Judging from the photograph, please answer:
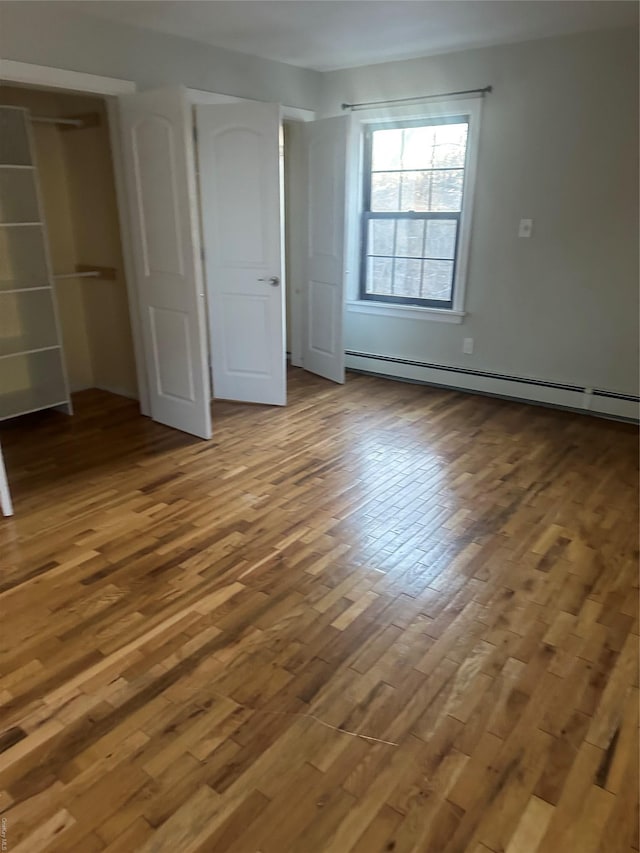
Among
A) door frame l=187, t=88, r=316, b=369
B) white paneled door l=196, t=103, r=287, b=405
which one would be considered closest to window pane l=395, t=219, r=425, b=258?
door frame l=187, t=88, r=316, b=369

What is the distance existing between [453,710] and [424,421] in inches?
103

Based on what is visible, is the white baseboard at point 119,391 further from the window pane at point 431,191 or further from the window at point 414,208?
the window pane at point 431,191

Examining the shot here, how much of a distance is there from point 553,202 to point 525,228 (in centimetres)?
25

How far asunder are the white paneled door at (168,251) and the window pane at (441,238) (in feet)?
6.78

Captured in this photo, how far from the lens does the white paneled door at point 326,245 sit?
4547 mm

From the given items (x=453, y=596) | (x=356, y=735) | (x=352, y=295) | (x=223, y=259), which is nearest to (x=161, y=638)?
(x=356, y=735)

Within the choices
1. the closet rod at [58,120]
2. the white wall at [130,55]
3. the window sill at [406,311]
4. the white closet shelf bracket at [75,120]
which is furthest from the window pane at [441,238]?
the closet rod at [58,120]

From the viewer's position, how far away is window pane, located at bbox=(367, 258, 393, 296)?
16.7 feet

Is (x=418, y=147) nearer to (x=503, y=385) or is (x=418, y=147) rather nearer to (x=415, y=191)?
(x=415, y=191)

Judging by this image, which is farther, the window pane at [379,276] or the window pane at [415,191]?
the window pane at [379,276]

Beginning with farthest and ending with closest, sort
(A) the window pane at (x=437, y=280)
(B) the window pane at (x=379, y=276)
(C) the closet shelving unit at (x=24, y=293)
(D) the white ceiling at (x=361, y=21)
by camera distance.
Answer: (B) the window pane at (x=379, y=276)
(A) the window pane at (x=437, y=280)
(C) the closet shelving unit at (x=24, y=293)
(D) the white ceiling at (x=361, y=21)

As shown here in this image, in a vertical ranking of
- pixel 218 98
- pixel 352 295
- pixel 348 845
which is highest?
pixel 218 98

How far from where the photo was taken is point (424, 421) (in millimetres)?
4246

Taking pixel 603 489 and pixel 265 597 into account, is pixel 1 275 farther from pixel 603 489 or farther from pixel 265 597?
pixel 603 489
